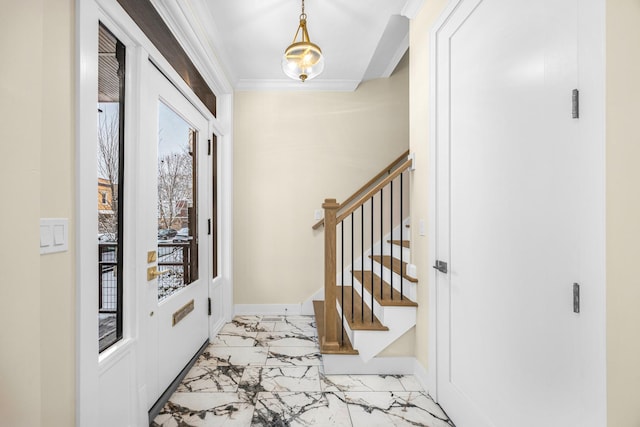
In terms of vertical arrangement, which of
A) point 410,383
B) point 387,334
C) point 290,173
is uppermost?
point 290,173

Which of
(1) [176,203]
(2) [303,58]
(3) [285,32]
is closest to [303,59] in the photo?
(2) [303,58]

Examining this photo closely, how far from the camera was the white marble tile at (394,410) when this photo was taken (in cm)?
170

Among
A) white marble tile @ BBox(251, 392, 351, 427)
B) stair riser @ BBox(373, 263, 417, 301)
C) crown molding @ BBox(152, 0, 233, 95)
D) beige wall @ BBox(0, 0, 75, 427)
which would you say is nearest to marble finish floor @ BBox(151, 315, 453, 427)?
white marble tile @ BBox(251, 392, 351, 427)

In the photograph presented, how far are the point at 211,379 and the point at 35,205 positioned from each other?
171cm

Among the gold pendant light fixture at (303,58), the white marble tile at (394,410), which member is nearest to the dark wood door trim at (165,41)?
the gold pendant light fixture at (303,58)

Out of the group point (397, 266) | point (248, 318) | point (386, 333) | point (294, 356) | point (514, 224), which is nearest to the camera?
point (514, 224)

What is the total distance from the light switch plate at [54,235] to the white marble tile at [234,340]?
1934mm

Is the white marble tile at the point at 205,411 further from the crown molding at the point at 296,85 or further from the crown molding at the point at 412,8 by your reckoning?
the crown molding at the point at 296,85

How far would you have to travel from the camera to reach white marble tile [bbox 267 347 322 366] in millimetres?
2357

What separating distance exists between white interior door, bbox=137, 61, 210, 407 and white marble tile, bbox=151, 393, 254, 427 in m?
0.12

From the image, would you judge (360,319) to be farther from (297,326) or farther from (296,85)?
(296,85)

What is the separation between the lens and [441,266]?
1819mm

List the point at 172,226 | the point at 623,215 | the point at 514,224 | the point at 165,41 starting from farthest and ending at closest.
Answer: the point at 172,226 < the point at 165,41 < the point at 514,224 < the point at 623,215

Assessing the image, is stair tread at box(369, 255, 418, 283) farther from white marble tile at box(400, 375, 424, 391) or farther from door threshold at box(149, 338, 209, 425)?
door threshold at box(149, 338, 209, 425)
